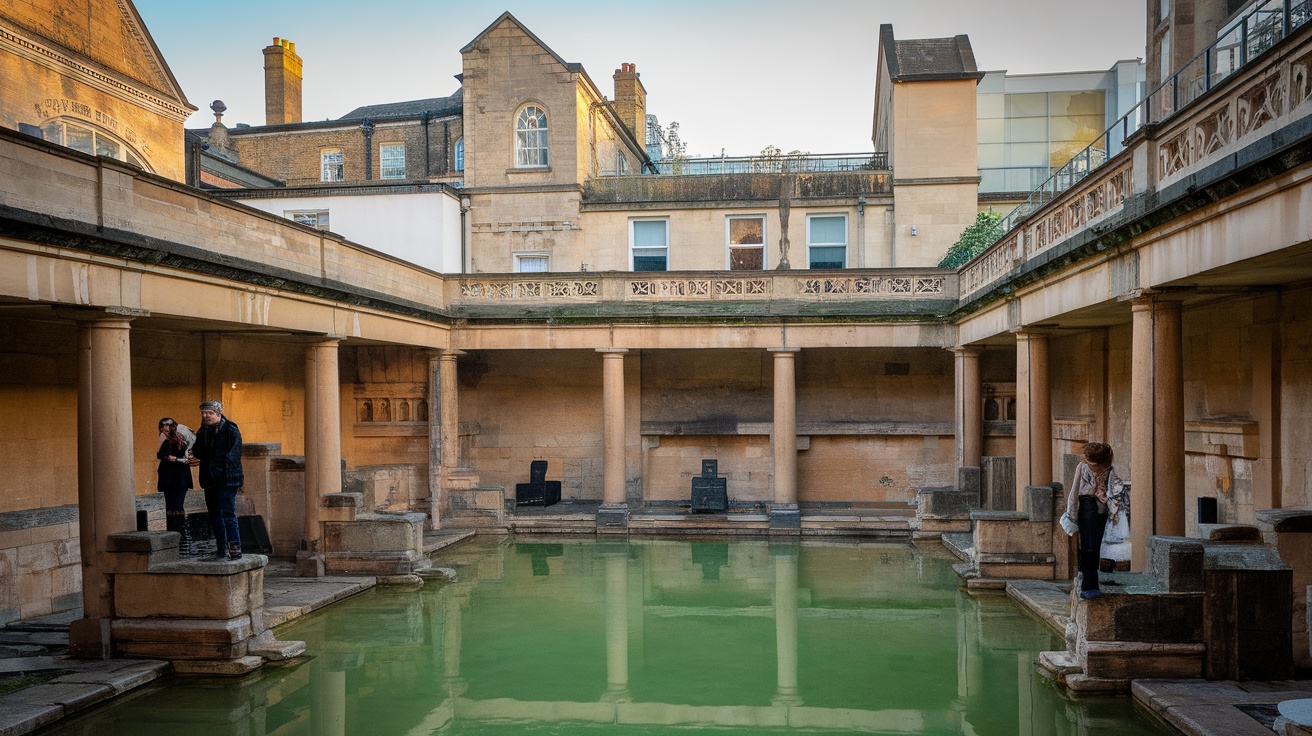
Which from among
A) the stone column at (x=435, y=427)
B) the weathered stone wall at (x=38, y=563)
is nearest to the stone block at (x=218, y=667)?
the weathered stone wall at (x=38, y=563)

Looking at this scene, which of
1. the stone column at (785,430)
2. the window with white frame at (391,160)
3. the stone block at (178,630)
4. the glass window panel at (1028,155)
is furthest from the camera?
the window with white frame at (391,160)

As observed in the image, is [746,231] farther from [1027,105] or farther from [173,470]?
[173,470]

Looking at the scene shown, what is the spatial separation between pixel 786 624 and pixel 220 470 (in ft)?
22.4

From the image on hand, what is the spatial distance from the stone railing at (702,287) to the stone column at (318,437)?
17.9 ft

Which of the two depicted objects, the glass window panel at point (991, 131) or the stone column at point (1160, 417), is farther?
the glass window panel at point (991, 131)

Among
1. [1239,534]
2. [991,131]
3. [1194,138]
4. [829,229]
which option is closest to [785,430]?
[829,229]

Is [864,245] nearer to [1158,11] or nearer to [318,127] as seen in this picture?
[1158,11]

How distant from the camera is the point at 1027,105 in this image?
27656 mm

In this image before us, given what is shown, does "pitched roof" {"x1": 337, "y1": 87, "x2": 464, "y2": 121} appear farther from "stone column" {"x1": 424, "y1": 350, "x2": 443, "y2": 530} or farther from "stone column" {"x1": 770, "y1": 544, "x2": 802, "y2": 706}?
"stone column" {"x1": 770, "y1": 544, "x2": 802, "y2": 706}

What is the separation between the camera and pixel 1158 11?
11.9 metres

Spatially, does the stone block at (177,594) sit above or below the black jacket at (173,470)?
below

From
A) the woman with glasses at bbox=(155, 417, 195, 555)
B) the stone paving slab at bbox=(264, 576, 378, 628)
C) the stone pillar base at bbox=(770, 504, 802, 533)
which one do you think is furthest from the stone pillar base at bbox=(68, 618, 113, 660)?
the stone pillar base at bbox=(770, 504, 802, 533)

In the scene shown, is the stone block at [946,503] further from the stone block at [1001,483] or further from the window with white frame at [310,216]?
the window with white frame at [310,216]

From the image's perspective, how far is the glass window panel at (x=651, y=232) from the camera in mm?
21953
